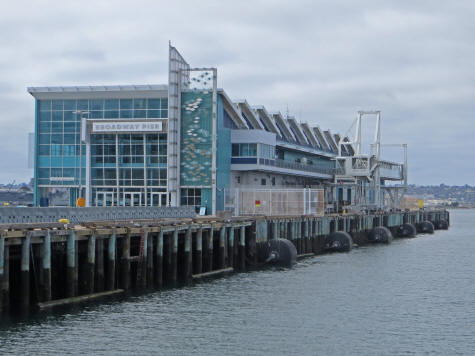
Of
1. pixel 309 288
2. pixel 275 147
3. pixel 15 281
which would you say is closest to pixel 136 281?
pixel 15 281

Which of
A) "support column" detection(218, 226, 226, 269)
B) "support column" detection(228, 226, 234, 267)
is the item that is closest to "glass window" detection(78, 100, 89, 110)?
"support column" detection(228, 226, 234, 267)

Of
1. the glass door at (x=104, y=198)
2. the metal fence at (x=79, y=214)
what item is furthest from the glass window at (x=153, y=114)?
the metal fence at (x=79, y=214)

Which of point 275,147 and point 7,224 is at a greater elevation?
point 275,147

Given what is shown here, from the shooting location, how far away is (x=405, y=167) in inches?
5157

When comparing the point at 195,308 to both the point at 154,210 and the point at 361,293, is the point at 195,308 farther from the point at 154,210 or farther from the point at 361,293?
the point at 154,210

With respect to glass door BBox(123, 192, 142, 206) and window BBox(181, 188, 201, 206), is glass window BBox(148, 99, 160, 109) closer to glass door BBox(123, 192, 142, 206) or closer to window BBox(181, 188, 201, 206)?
glass door BBox(123, 192, 142, 206)

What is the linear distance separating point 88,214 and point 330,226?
40.7 metres

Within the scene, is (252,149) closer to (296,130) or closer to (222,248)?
(296,130)

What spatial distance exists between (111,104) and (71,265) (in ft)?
148

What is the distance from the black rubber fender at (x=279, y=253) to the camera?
56500 mm

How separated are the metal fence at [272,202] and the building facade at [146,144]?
9.39 feet

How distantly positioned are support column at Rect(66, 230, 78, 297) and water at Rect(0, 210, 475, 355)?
4.11ft

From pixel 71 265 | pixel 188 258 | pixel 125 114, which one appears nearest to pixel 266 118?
pixel 125 114

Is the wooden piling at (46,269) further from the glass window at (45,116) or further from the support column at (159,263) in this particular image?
the glass window at (45,116)
